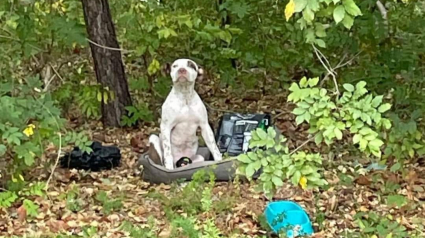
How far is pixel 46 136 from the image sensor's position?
470cm

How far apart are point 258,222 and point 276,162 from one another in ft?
2.89

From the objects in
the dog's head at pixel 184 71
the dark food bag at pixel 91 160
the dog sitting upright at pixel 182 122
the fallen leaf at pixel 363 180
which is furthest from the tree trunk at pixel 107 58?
the fallen leaf at pixel 363 180

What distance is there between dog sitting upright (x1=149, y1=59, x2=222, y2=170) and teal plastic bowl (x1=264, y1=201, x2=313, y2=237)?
95 cm

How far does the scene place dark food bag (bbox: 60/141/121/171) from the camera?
18.2 feet

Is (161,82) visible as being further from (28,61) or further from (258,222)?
(258,222)

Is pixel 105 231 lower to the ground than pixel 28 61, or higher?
lower

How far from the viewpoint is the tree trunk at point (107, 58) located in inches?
249

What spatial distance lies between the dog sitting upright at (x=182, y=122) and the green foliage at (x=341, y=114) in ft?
6.00

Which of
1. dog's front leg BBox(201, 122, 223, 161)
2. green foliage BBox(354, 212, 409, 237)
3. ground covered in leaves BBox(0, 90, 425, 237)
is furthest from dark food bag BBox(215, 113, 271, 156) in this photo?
green foliage BBox(354, 212, 409, 237)

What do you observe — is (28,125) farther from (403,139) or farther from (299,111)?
(403,139)

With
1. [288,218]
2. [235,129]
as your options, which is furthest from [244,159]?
[235,129]

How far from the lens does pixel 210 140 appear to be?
5328 mm

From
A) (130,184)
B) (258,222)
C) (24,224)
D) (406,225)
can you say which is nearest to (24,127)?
(24,224)

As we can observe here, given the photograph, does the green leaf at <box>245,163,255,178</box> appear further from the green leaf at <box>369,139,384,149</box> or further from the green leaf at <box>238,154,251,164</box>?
the green leaf at <box>369,139,384,149</box>
